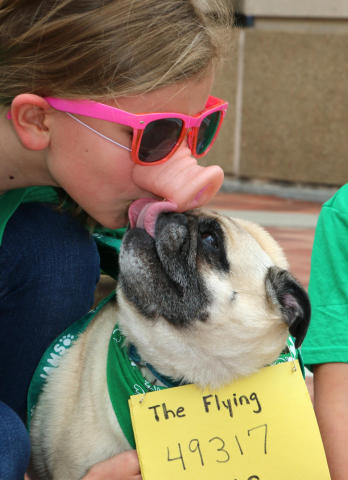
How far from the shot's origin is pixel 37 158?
190 cm

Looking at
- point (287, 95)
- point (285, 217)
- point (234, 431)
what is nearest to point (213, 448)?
point (234, 431)

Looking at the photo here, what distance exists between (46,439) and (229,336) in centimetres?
61

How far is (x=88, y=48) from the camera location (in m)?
1.71

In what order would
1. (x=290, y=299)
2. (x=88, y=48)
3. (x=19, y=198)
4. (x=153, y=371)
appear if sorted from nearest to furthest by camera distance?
(x=88, y=48) → (x=290, y=299) → (x=153, y=371) → (x=19, y=198)

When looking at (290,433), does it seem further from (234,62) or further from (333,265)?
(234,62)

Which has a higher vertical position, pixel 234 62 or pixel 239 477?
pixel 234 62

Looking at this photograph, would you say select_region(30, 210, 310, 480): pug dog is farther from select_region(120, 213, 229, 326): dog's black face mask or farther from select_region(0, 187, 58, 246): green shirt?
select_region(0, 187, 58, 246): green shirt

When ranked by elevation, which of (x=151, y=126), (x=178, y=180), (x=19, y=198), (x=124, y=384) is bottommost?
(x=124, y=384)

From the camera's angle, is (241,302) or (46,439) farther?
(46,439)

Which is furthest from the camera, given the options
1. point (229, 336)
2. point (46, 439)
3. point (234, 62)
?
point (234, 62)

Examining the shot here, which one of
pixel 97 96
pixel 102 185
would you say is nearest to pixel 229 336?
pixel 102 185

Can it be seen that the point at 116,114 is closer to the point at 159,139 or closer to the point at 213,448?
the point at 159,139

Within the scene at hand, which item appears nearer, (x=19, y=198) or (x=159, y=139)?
(x=159, y=139)

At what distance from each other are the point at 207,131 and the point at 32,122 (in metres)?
0.50
